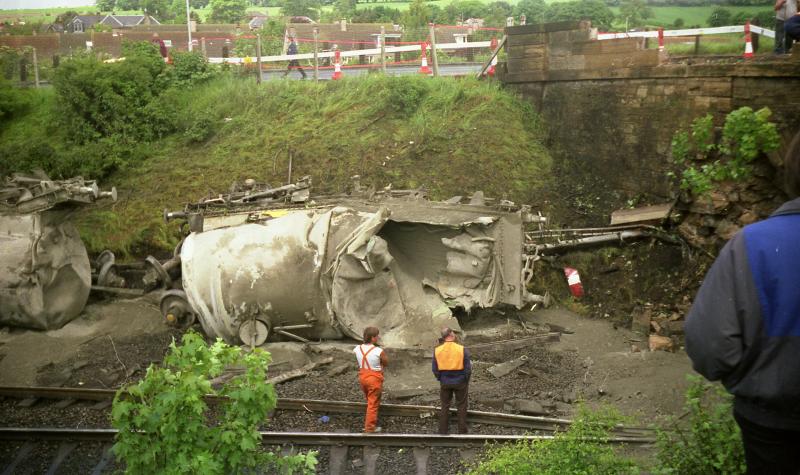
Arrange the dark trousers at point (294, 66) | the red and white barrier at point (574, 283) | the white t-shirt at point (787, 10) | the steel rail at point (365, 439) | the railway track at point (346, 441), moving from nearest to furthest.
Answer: the railway track at point (346, 441) → the steel rail at point (365, 439) → the white t-shirt at point (787, 10) → the red and white barrier at point (574, 283) → the dark trousers at point (294, 66)

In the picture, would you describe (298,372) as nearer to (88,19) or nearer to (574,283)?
(574,283)

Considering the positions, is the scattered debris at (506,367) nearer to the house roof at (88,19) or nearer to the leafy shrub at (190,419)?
the leafy shrub at (190,419)

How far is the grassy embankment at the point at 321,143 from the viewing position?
1505 cm

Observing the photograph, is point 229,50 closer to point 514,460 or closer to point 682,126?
point 682,126

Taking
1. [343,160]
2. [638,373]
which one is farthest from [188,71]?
[638,373]

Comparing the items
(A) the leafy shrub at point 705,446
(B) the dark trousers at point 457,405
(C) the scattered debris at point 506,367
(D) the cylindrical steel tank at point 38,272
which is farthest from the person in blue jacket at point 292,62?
(A) the leafy shrub at point 705,446

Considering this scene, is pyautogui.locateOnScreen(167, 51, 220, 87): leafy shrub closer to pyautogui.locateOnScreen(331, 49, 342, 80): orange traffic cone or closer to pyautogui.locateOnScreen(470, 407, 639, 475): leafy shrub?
pyautogui.locateOnScreen(331, 49, 342, 80): orange traffic cone

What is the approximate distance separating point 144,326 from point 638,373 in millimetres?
7511

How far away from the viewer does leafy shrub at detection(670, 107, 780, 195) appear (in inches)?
440

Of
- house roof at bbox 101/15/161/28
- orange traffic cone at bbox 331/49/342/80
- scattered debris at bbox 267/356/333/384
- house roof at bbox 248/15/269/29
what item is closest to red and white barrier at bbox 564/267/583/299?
scattered debris at bbox 267/356/333/384

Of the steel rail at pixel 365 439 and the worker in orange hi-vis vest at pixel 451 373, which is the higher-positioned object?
the worker in orange hi-vis vest at pixel 451 373

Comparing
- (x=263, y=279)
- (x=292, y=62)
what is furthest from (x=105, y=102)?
(x=263, y=279)

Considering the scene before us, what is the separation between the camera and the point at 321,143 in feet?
53.4

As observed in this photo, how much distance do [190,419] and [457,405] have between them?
3.66m
